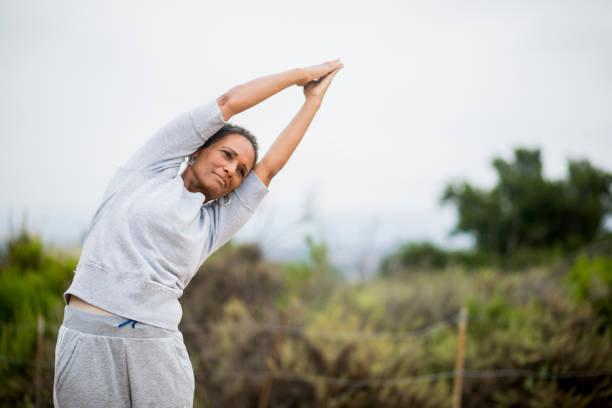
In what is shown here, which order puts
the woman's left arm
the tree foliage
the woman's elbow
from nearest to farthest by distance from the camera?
1. the woman's elbow
2. the woman's left arm
3. the tree foliage

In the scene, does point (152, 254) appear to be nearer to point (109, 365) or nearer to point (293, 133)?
point (109, 365)

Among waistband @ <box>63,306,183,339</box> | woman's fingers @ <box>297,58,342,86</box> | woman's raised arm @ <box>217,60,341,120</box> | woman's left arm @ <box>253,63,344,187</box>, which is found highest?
woman's fingers @ <box>297,58,342,86</box>

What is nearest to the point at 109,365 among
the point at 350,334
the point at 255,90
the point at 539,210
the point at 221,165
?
the point at 221,165

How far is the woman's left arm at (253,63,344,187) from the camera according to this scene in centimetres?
182

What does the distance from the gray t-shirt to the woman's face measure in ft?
0.18

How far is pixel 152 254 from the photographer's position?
4.75 feet

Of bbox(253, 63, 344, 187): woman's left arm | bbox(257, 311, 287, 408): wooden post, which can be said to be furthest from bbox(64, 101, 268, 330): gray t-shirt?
bbox(257, 311, 287, 408): wooden post

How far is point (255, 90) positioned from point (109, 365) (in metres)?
1.04

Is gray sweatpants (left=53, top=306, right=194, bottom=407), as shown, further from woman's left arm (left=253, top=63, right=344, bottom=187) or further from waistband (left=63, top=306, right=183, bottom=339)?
woman's left arm (left=253, top=63, right=344, bottom=187)

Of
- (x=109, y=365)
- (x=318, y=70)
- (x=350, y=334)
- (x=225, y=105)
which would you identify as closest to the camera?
(x=109, y=365)

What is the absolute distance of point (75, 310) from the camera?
1.40 meters

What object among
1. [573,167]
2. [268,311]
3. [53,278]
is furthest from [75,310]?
[573,167]

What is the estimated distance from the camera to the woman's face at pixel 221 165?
1651 millimetres

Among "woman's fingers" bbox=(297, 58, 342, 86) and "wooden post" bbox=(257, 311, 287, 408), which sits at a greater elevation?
"woman's fingers" bbox=(297, 58, 342, 86)
